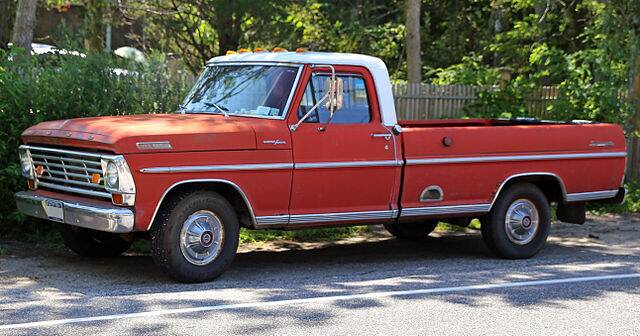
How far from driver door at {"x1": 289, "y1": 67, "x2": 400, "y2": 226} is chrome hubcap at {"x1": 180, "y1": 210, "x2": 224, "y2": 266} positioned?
81 centimetres

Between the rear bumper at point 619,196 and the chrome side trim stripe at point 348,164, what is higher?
the chrome side trim stripe at point 348,164

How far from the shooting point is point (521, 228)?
1102cm

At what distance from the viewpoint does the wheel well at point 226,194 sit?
896 cm

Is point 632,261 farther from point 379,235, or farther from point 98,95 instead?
point 98,95

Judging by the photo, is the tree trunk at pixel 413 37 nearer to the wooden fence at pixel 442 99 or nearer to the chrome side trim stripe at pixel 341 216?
the wooden fence at pixel 442 99

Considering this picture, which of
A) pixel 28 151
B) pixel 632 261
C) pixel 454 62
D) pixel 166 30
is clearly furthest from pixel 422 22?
pixel 28 151

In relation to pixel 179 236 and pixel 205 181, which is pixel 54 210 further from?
pixel 205 181

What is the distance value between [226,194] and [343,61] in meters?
1.83

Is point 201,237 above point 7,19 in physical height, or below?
below

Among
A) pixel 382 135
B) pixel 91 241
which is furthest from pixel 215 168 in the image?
pixel 91 241

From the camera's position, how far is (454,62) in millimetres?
27109

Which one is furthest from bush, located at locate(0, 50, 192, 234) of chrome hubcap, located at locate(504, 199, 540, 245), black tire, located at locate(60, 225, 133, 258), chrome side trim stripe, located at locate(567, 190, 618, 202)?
chrome side trim stripe, located at locate(567, 190, 618, 202)

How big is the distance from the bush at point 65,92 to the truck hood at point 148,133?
4.96ft

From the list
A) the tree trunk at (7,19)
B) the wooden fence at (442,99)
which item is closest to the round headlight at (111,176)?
the wooden fence at (442,99)
